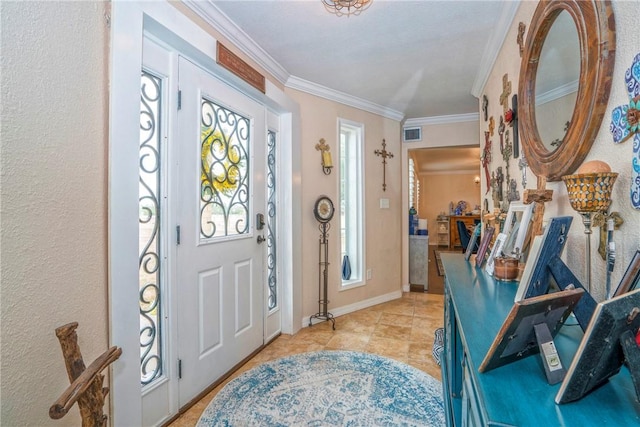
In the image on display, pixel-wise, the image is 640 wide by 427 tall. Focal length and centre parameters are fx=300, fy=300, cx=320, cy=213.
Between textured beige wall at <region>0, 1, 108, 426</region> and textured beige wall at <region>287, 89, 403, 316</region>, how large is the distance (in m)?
1.86

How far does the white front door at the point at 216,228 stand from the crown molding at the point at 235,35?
0.31m

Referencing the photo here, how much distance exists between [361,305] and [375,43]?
2639 mm

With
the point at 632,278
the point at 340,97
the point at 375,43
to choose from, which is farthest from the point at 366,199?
the point at 632,278

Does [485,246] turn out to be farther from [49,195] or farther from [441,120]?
[441,120]

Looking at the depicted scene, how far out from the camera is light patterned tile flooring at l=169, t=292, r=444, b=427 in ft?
7.20

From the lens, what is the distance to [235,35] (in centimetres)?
205

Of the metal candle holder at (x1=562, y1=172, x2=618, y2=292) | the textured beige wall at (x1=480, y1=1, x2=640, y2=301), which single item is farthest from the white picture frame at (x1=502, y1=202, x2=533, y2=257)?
the metal candle holder at (x1=562, y1=172, x2=618, y2=292)

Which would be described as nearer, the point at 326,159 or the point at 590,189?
the point at 590,189

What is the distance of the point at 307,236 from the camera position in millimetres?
2971

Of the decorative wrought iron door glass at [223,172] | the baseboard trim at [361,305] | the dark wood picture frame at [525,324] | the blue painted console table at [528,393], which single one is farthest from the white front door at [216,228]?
the dark wood picture frame at [525,324]

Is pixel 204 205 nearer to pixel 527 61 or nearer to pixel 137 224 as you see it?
pixel 137 224

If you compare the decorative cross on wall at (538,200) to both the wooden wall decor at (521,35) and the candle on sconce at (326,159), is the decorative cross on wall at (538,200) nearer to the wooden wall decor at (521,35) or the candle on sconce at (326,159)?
the wooden wall decor at (521,35)

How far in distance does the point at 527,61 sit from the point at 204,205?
6.33 feet

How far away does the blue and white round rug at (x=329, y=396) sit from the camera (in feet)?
5.38
